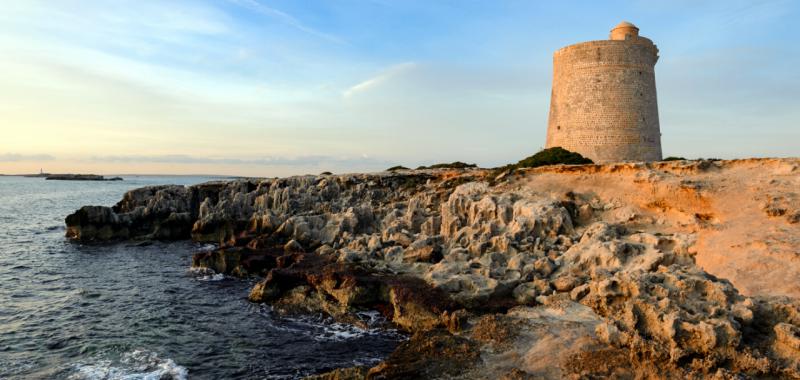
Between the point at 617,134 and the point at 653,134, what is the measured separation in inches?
129

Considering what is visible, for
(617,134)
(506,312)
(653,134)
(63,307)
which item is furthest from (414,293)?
(653,134)

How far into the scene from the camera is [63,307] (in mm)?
17500

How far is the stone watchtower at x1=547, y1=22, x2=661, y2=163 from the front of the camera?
33.5 m

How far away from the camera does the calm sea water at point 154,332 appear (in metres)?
12.1

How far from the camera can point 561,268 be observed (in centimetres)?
1669

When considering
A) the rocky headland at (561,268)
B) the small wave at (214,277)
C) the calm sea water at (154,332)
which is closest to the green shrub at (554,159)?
the rocky headland at (561,268)

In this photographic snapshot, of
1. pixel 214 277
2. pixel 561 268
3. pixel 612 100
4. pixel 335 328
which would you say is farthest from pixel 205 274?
pixel 612 100

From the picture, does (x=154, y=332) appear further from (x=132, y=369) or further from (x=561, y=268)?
(x=561, y=268)

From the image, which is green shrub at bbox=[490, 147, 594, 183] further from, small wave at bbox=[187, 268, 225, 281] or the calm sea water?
the calm sea water

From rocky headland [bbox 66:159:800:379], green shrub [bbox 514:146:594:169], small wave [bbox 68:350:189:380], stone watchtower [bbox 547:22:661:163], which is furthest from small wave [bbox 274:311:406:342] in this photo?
stone watchtower [bbox 547:22:661:163]

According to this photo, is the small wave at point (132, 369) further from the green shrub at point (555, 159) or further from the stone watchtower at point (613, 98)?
the stone watchtower at point (613, 98)

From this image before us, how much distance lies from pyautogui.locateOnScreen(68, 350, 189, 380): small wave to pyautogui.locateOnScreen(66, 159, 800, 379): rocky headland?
4.53 meters

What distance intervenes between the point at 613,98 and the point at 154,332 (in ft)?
103

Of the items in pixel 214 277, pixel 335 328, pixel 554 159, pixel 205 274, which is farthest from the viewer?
pixel 554 159
